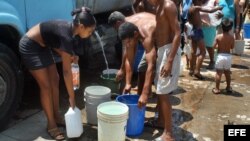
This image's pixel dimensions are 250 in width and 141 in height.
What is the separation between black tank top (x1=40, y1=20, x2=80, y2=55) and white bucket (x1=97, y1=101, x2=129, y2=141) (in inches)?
30.5

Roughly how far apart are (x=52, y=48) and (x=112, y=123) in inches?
45.4

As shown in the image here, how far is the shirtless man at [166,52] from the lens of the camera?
418 cm

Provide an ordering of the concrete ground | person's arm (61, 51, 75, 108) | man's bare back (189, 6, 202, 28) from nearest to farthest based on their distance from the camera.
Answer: person's arm (61, 51, 75, 108) → the concrete ground → man's bare back (189, 6, 202, 28)

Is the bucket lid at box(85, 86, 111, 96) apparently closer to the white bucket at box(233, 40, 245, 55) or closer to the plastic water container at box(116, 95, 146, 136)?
the plastic water container at box(116, 95, 146, 136)

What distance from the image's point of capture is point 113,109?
439 centimetres

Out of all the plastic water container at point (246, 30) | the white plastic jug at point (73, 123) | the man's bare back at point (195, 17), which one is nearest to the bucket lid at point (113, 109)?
the white plastic jug at point (73, 123)

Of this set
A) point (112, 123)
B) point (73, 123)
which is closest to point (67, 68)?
point (73, 123)

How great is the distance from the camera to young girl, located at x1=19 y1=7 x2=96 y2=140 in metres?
4.17

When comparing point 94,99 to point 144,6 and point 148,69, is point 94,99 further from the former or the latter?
point 144,6

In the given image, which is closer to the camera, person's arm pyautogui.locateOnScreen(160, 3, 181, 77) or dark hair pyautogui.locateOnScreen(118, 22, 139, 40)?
person's arm pyautogui.locateOnScreen(160, 3, 181, 77)

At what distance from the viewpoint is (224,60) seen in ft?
21.1

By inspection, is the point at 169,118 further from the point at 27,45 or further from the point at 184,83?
the point at 184,83

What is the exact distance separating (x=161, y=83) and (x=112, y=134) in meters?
0.81

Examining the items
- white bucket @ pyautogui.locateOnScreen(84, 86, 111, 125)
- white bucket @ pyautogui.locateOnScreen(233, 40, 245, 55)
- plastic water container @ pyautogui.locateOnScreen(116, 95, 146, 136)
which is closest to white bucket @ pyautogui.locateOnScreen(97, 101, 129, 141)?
plastic water container @ pyautogui.locateOnScreen(116, 95, 146, 136)
